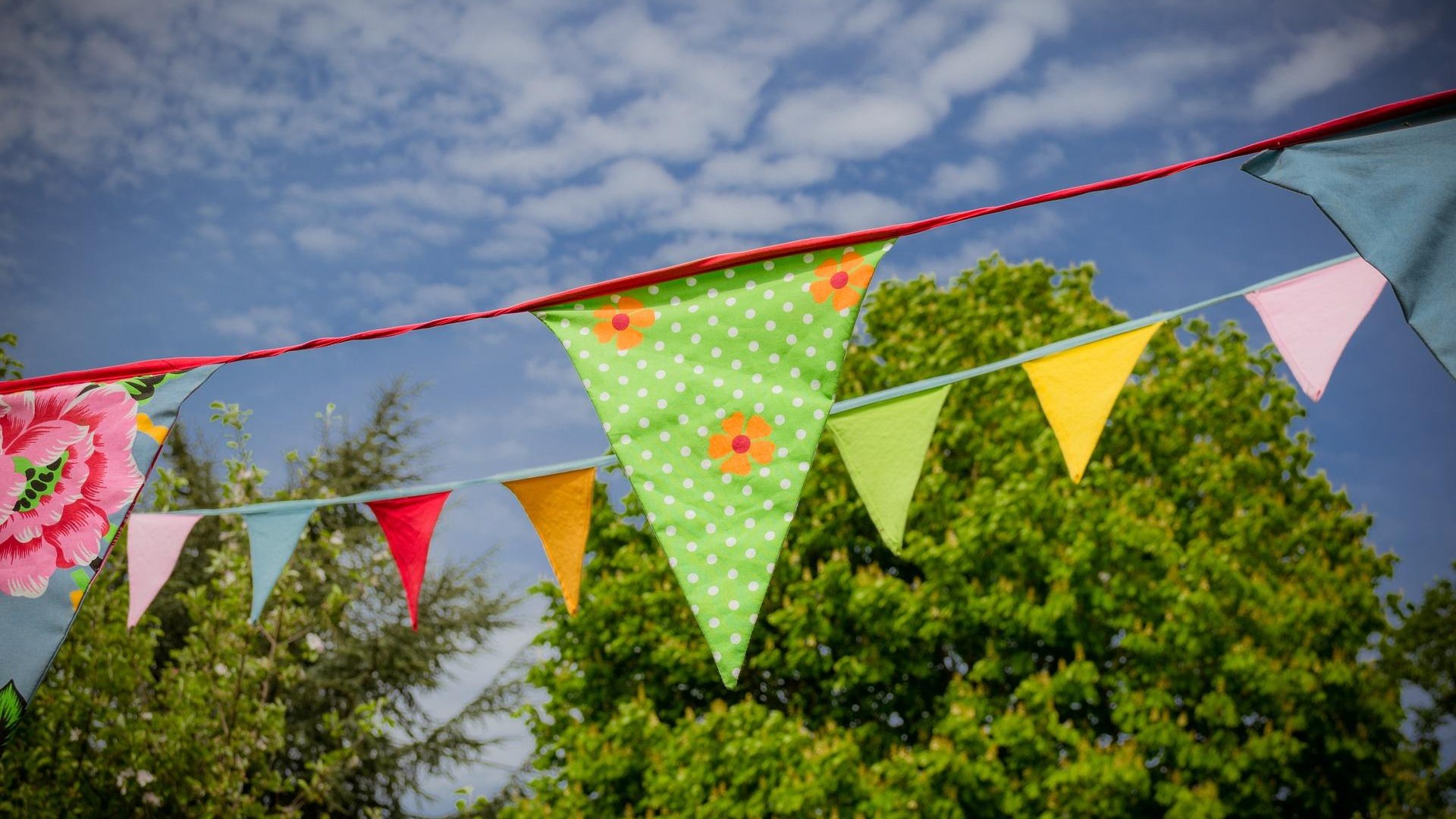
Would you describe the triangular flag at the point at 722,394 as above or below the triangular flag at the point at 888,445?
above

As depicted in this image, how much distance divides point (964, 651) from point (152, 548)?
21.5ft

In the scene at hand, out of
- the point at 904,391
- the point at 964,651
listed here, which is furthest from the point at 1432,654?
the point at 904,391

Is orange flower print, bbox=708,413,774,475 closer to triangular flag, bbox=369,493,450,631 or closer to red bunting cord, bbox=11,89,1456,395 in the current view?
red bunting cord, bbox=11,89,1456,395

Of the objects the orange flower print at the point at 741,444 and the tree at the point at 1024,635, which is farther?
the tree at the point at 1024,635

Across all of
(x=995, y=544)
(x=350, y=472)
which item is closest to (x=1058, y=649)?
(x=995, y=544)

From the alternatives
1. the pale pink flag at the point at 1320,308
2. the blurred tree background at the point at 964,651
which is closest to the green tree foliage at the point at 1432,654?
the blurred tree background at the point at 964,651

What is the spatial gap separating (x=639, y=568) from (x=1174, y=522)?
4788 mm

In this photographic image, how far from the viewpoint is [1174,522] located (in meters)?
8.96

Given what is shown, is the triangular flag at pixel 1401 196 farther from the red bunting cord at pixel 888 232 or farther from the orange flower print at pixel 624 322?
the orange flower print at pixel 624 322

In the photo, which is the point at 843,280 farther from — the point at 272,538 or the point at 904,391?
the point at 272,538

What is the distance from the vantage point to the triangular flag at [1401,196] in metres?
2.66

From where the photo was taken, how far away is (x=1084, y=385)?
4344 mm

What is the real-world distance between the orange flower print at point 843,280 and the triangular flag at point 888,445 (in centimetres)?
139

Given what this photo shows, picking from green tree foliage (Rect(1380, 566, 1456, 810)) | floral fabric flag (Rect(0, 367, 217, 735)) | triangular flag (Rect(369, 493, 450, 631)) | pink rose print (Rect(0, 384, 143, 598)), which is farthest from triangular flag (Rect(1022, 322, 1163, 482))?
green tree foliage (Rect(1380, 566, 1456, 810))
